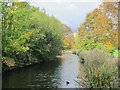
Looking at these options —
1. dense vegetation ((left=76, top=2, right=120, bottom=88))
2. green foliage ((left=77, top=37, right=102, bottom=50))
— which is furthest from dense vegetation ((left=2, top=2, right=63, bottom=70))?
dense vegetation ((left=76, top=2, right=120, bottom=88))

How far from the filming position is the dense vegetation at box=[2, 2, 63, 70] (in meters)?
26.0

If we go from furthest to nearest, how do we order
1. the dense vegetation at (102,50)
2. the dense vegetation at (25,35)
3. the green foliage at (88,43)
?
the green foliage at (88,43)
the dense vegetation at (25,35)
the dense vegetation at (102,50)

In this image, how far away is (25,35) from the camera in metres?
27.4

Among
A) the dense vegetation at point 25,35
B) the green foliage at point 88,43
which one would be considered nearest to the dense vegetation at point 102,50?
the green foliage at point 88,43

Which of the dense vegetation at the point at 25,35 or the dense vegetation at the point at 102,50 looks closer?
the dense vegetation at the point at 102,50

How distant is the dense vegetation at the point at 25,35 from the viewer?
26.0 m

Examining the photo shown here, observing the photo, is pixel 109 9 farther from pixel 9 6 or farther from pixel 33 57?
pixel 33 57

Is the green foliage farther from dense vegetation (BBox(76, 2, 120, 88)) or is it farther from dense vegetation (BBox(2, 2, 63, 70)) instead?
dense vegetation (BBox(2, 2, 63, 70))

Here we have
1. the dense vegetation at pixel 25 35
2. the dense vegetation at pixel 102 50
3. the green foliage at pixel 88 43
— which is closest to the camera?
the dense vegetation at pixel 102 50

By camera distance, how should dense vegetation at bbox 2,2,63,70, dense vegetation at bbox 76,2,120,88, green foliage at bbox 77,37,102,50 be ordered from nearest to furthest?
1. dense vegetation at bbox 76,2,120,88
2. dense vegetation at bbox 2,2,63,70
3. green foliage at bbox 77,37,102,50

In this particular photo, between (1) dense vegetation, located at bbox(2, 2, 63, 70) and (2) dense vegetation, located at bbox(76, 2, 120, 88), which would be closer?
(2) dense vegetation, located at bbox(76, 2, 120, 88)

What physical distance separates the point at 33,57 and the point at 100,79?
919 inches

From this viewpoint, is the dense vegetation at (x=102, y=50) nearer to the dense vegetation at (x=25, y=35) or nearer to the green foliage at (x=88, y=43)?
the green foliage at (x=88, y=43)

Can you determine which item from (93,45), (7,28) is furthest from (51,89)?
(93,45)
